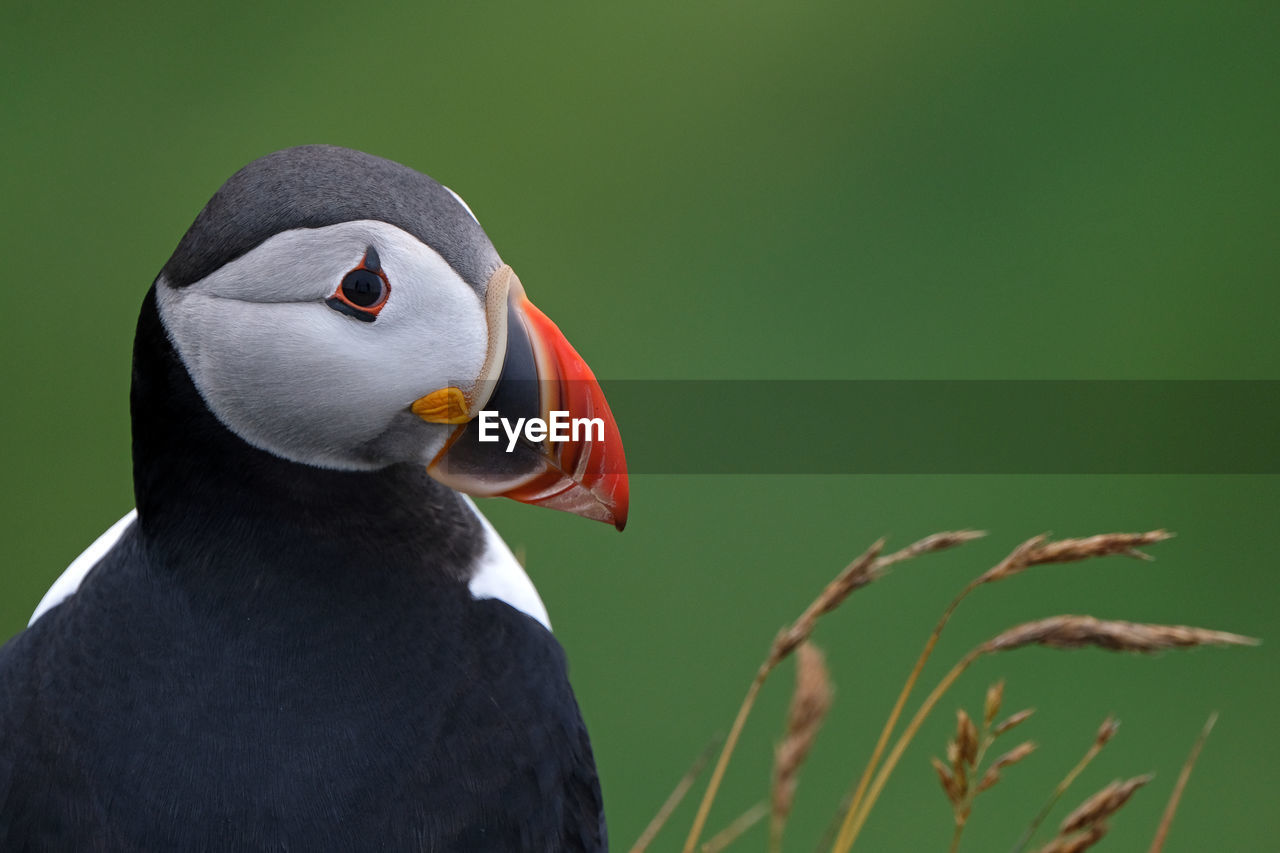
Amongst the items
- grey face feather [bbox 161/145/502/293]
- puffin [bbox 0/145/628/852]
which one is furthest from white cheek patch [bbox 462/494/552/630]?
grey face feather [bbox 161/145/502/293]

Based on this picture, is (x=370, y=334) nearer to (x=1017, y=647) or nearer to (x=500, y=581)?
(x=500, y=581)

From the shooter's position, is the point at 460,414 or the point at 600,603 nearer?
the point at 460,414

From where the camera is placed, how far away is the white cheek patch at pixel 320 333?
1.73 metres

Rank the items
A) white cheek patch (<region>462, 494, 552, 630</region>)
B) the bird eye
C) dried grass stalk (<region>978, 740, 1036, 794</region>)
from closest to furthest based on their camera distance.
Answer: the bird eye → dried grass stalk (<region>978, 740, 1036, 794</region>) → white cheek patch (<region>462, 494, 552, 630</region>)

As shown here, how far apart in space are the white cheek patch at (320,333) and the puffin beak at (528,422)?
3cm

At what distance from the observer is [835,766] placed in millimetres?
4484

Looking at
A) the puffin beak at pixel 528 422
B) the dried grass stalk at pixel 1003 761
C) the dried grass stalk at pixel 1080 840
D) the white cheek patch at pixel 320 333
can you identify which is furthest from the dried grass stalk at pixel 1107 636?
the white cheek patch at pixel 320 333

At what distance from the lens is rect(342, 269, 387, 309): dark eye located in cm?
173

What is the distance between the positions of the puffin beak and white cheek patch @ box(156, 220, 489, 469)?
0.10 feet

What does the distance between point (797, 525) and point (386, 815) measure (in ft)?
11.0

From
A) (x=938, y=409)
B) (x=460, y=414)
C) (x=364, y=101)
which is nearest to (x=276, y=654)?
(x=460, y=414)

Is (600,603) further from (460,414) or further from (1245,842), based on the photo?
(460,414)

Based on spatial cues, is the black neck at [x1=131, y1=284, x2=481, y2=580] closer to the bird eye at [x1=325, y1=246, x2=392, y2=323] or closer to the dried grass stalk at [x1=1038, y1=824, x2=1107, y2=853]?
the bird eye at [x1=325, y1=246, x2=392, y2=323]

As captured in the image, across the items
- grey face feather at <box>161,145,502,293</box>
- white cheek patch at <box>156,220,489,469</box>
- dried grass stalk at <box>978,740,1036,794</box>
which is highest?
grey face feather at <box>161,145,502,293</box>
